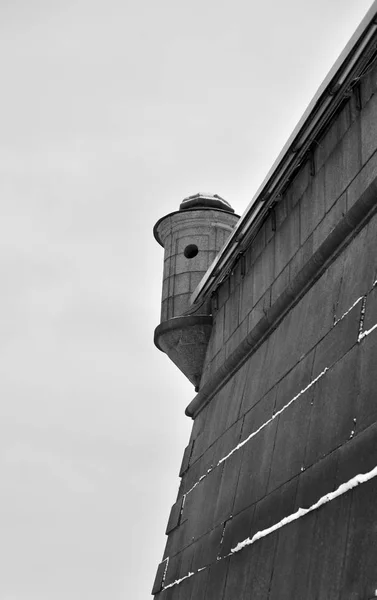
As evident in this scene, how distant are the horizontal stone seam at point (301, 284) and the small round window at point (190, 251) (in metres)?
2.44

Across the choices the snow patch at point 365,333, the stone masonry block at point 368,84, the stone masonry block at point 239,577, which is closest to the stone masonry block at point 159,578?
the stone masonry block at point 239,577

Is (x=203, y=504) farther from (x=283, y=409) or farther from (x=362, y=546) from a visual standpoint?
(x=362, y=546)

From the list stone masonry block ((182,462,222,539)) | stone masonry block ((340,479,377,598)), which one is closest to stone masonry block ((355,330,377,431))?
stone masonry block ((340,479,377,598))

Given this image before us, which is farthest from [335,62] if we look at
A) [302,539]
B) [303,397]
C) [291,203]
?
[302,539]

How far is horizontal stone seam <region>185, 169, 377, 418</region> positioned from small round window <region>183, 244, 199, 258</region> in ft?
7.99

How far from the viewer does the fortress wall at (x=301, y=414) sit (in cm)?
554

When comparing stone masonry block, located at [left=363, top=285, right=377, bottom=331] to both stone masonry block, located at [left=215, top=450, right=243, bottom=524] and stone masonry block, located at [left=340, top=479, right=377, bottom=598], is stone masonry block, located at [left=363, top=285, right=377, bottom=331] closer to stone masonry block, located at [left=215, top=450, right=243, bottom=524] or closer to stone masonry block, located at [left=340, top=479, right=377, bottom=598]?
stone masonry block, located at [left=340, top=479, right=377, bottom=598]

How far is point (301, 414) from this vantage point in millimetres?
6844

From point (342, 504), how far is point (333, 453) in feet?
1.51

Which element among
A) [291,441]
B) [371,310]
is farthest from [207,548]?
[371,310]

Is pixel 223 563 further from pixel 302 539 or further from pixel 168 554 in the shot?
pixel 168 554

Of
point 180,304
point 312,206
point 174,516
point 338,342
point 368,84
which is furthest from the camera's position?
point 180,304

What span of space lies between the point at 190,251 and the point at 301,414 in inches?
244

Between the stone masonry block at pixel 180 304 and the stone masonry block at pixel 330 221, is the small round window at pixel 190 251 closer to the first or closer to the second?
the stone masonry block at pixel 180 304
